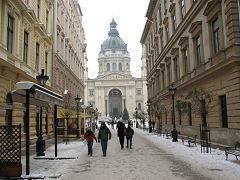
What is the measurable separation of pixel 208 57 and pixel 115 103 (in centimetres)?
10920

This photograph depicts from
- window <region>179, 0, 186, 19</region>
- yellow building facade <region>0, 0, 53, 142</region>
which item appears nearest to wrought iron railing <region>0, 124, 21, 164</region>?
yellow building facade <region>0, 0, 53, 142</region>

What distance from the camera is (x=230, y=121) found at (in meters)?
17.6

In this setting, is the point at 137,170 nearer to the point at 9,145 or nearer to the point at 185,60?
the point at 9,145

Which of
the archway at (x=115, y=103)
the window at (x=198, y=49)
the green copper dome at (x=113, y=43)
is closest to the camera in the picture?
the window at (x=198, y=49)

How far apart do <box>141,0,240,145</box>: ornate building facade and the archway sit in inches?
3711

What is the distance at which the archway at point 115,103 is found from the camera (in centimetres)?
12962

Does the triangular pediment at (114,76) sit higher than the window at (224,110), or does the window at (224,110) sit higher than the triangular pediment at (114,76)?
the triangular pediment at (114,76)

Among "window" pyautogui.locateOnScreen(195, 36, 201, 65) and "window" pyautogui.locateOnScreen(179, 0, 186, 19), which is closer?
"window" pyautogui.locateOnScreen(195, 36, 201, 65)

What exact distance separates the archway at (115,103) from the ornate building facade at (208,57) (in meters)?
94.3

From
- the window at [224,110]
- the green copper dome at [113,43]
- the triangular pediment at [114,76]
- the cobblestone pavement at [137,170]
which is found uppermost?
the green copper dome at [113,43]

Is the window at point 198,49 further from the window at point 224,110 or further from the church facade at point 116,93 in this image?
the church facade at point 116,93

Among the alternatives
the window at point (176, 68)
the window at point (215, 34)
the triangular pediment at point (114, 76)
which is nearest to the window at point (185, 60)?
the window at point (176, 68)

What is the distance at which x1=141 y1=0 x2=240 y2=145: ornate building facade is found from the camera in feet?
55.4

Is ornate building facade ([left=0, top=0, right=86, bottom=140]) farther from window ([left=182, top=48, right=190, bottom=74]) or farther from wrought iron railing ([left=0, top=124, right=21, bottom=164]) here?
window ([left=182, top=48, right=190, bottom=74])
